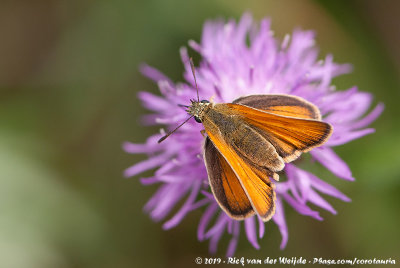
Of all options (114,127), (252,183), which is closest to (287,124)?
(252,183)

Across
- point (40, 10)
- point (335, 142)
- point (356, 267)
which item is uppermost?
point (40, 10)

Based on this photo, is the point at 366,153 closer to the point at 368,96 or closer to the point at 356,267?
the point at 368,96

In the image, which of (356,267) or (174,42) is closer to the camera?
(356,267)

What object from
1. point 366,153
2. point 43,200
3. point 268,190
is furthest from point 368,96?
point 43,200

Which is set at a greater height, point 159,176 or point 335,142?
point 159,176

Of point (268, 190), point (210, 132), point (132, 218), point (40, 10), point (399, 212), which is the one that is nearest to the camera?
point (268, 190)

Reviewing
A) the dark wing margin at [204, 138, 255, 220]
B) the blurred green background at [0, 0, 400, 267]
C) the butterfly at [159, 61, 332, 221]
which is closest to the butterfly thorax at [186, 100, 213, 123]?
the butterfly at [159, 61, 332, 221]

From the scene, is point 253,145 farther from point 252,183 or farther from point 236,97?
point 236,97
